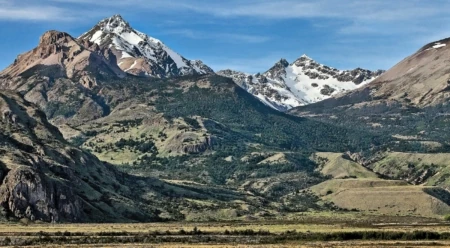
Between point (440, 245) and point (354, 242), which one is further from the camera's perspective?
point (354, 242)

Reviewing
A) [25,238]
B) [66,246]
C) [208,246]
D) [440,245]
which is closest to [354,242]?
[440,245]

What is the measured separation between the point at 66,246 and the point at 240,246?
42.2 m

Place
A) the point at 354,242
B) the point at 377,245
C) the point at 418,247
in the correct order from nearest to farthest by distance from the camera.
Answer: the point at 418,247 < the point at 377,245 < the point at 354,242

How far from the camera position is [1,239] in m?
194

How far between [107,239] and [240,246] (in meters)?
43.0

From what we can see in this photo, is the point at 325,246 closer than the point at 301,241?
Yes

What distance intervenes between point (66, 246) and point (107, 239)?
76.9 ft

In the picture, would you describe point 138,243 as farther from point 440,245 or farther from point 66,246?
point 440,245

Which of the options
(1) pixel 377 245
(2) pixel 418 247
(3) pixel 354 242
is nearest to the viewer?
(2) pixel 418 247

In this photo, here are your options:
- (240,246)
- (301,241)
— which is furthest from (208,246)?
(301,241)

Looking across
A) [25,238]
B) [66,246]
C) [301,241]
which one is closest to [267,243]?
[301,241]

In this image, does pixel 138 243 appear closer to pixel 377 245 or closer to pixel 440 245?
pixel 377 245

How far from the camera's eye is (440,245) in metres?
178

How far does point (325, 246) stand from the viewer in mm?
179500
